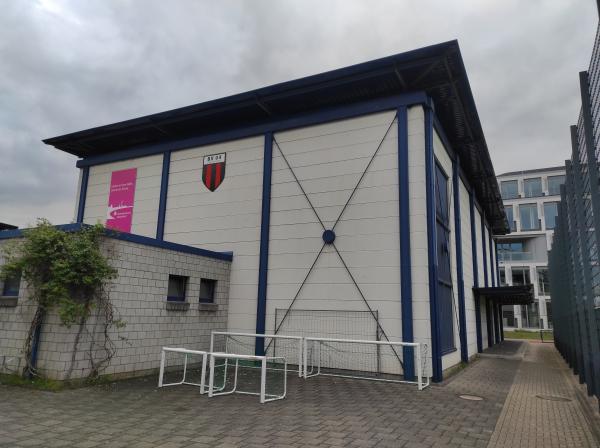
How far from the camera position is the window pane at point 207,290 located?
12.3m

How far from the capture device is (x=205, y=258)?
1222 centimetres

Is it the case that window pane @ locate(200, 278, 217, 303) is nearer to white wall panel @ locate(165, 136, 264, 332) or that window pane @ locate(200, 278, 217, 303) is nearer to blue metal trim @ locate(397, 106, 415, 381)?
white wall panel @ locate(165, 136, 264, 332)

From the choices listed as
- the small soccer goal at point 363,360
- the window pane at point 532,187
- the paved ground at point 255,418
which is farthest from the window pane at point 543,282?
the small soccer goal at point 363,360

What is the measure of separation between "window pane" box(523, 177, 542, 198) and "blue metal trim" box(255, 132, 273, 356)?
136 feet

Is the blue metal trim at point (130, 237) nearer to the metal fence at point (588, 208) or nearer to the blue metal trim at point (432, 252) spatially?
the blue metal trim at point (432, 252)

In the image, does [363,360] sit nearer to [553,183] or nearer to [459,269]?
[459,269]

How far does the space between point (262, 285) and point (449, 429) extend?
287 inches

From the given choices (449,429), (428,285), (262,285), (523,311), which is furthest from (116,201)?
(523,311)

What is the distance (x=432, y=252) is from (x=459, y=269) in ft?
16.3

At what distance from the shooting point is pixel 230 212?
44.4ft

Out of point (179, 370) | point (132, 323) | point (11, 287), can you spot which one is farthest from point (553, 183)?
point (11, 287)

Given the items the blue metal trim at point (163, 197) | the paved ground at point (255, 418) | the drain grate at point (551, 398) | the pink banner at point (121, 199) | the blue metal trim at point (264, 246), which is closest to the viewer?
the paved ground at point (255, 418)

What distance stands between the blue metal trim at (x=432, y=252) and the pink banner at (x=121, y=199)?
10.5 meters

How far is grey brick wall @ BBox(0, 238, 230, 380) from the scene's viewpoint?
8.23m
